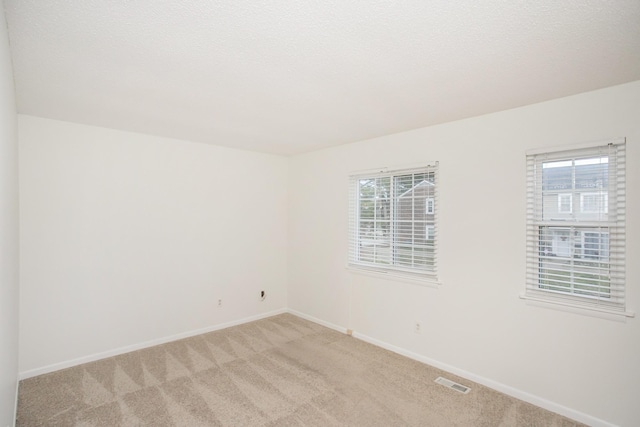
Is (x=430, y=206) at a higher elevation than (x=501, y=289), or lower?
higher

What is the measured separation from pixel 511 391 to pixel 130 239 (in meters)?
4.14

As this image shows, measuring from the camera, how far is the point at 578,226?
2555 mm

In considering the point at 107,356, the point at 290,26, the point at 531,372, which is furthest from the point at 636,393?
the point at 107,356

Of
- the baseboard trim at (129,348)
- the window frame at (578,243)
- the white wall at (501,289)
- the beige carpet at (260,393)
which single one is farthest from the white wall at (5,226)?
the window frame at (578,243)

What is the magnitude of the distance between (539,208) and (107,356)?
4.52 m

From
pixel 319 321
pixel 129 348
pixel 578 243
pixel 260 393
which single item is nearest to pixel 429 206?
pixel 578 243

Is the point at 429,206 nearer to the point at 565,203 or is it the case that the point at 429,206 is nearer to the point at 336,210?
the point at 565,203

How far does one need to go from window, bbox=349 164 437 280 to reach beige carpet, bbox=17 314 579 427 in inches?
40.8

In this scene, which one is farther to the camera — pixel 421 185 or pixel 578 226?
pixel 421 185

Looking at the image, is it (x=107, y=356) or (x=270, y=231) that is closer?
(x=107, y=356)

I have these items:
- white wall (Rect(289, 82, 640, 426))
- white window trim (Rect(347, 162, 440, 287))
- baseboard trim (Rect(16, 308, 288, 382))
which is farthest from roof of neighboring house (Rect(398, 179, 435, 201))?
baseboard trim (Rect(16, 308, 288, 382))

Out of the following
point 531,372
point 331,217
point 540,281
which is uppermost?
point 331,217

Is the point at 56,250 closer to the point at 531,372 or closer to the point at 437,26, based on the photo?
the point at 437,26

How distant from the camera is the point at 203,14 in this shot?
153cm
